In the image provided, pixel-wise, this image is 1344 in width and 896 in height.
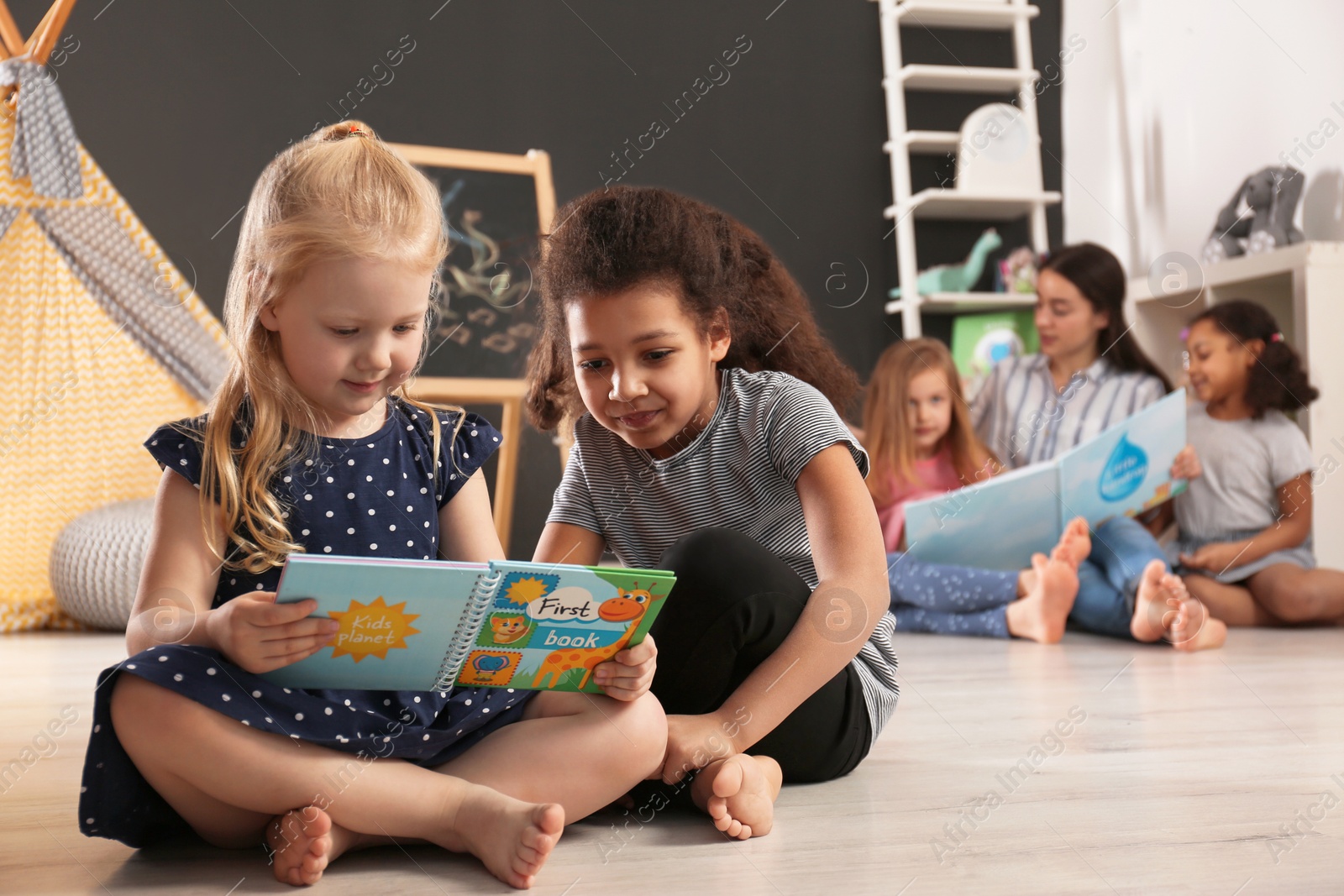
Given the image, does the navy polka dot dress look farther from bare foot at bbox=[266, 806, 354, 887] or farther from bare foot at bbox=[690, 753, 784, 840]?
bare foot at bbox=[690, 753, 784, 840]

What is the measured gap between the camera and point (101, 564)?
2.08 m

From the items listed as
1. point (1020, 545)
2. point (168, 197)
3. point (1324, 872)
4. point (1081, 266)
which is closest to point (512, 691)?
point (1324, 872)

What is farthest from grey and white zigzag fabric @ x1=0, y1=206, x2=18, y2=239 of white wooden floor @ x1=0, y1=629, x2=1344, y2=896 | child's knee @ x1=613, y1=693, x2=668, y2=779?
child's knee @ x1=613, y1=693, x2=668, y2=779

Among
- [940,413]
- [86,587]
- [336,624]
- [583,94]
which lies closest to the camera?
[336,624]

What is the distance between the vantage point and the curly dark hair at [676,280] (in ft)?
3.01

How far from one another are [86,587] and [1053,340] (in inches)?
72.7

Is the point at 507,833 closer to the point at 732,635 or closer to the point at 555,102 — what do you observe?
the point at 732,635

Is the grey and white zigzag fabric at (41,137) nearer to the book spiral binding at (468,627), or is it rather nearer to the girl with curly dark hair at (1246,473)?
the book spiral binding at (468,627)

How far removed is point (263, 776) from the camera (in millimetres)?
714

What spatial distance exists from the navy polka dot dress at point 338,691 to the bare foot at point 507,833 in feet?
0.21


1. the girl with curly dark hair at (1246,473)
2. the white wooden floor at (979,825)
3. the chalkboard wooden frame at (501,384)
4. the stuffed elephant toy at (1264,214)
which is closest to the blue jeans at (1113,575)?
the girl with curly dark hair at (1246,473)

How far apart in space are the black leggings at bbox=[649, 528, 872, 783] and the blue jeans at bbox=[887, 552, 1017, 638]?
1.01 m

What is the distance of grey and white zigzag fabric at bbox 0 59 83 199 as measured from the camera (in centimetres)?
222

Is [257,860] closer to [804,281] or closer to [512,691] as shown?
[512,691]
